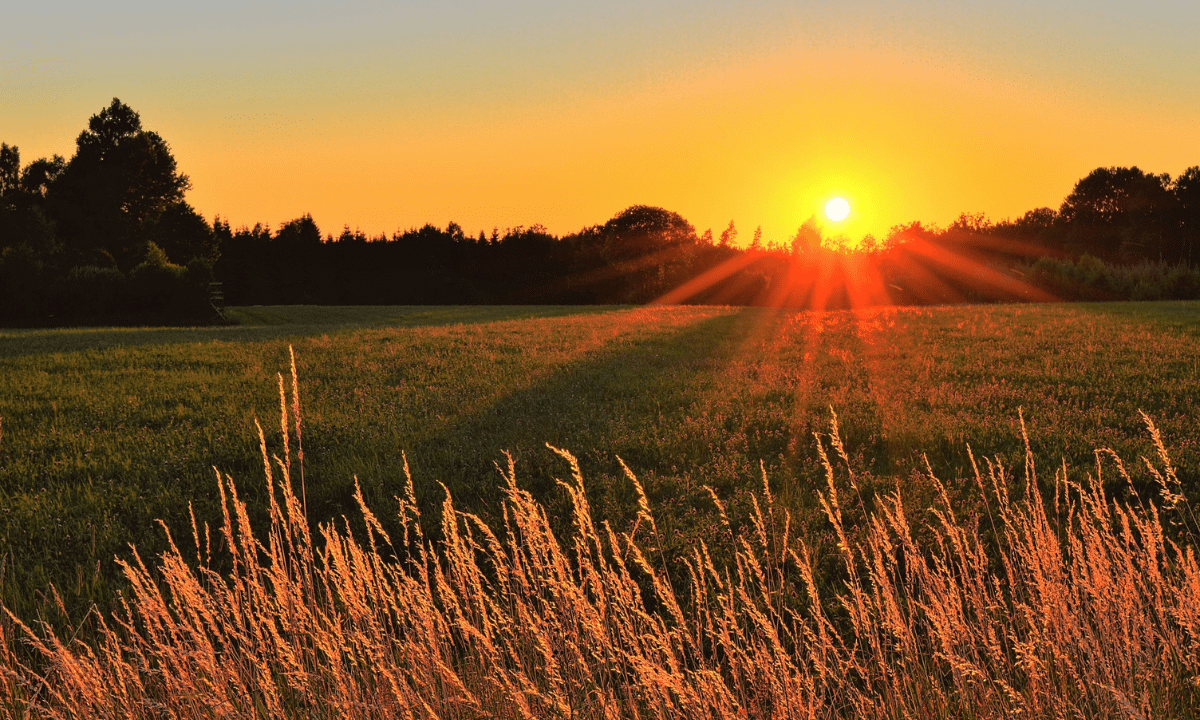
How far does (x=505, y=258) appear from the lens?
249 ft

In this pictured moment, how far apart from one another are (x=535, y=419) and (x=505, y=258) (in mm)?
68907

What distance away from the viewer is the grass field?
618 centimetres

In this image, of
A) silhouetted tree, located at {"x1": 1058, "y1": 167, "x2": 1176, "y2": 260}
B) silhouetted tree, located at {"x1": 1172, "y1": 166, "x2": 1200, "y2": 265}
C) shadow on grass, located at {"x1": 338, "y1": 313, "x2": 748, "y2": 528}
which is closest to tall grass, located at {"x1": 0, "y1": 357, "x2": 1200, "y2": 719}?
shadow on grass, located at {"x1": 338, "y1": 313, "x2": 748, "y2": 528}

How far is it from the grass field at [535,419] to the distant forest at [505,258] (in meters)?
22.0

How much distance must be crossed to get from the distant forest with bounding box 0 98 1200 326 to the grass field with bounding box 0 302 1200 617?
2200 centimetres

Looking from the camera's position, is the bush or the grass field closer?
the grass field

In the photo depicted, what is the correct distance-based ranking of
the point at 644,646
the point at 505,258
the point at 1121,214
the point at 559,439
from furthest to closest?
the point at 505,258 < the point at 1121,214 < the point at 559,439 < the point at 644,646

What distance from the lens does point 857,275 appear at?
45969 millimetres

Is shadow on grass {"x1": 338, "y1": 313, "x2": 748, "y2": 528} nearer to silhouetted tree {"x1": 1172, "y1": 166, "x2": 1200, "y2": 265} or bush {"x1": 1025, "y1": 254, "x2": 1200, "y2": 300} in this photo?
bush {"x1": 1025, "y1": 254, "x2": 1200, "y2": 300}

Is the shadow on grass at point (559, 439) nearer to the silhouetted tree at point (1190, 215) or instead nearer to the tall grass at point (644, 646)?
the tall grass at point (644, 646)

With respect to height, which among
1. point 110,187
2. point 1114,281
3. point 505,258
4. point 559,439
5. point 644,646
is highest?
point 110,187

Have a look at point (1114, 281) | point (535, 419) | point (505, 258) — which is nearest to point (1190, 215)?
point (1114, 281)

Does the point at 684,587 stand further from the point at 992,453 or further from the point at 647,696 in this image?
the point at 992,453

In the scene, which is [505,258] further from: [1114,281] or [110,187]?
[1114,281]
